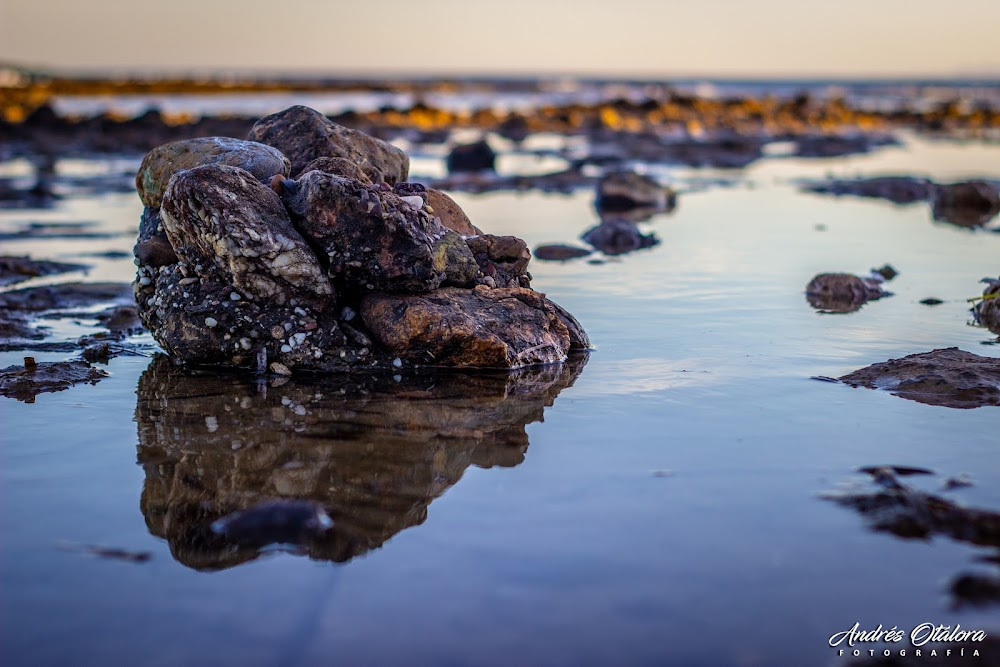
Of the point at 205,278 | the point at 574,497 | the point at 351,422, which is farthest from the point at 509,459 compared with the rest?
the point at 205,278

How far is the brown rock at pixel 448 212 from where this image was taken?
7.16 metres

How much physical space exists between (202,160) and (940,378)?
4.83m

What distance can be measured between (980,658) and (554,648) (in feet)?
4.25

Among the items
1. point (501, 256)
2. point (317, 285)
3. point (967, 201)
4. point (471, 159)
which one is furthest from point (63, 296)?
point (471, 159)

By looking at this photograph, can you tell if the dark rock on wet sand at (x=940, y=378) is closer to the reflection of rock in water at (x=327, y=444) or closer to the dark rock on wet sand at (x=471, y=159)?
the reflection of rock in water at (x=327, y=444)

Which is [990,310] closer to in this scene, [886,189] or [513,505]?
[513,505]

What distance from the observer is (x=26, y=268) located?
9734 millimetres

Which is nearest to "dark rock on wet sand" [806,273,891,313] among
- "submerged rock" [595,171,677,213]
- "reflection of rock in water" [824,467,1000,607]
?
"reflection of rock in water" [824,467,1000,607]

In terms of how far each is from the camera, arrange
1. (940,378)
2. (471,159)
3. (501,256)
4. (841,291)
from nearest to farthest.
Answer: (940,378)
(501,256)
(841,291)
(471,159)

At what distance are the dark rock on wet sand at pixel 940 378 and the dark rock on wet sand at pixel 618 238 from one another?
18.0 feet

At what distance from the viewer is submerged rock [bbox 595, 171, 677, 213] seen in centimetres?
1512

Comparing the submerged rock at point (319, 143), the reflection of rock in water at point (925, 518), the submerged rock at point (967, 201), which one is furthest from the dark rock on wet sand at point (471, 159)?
the reflection of rock in water at point (925, 518)

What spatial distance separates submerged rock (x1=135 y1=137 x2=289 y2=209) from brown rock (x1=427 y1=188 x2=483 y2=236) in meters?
1.05

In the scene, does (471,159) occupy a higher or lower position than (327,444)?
lower
